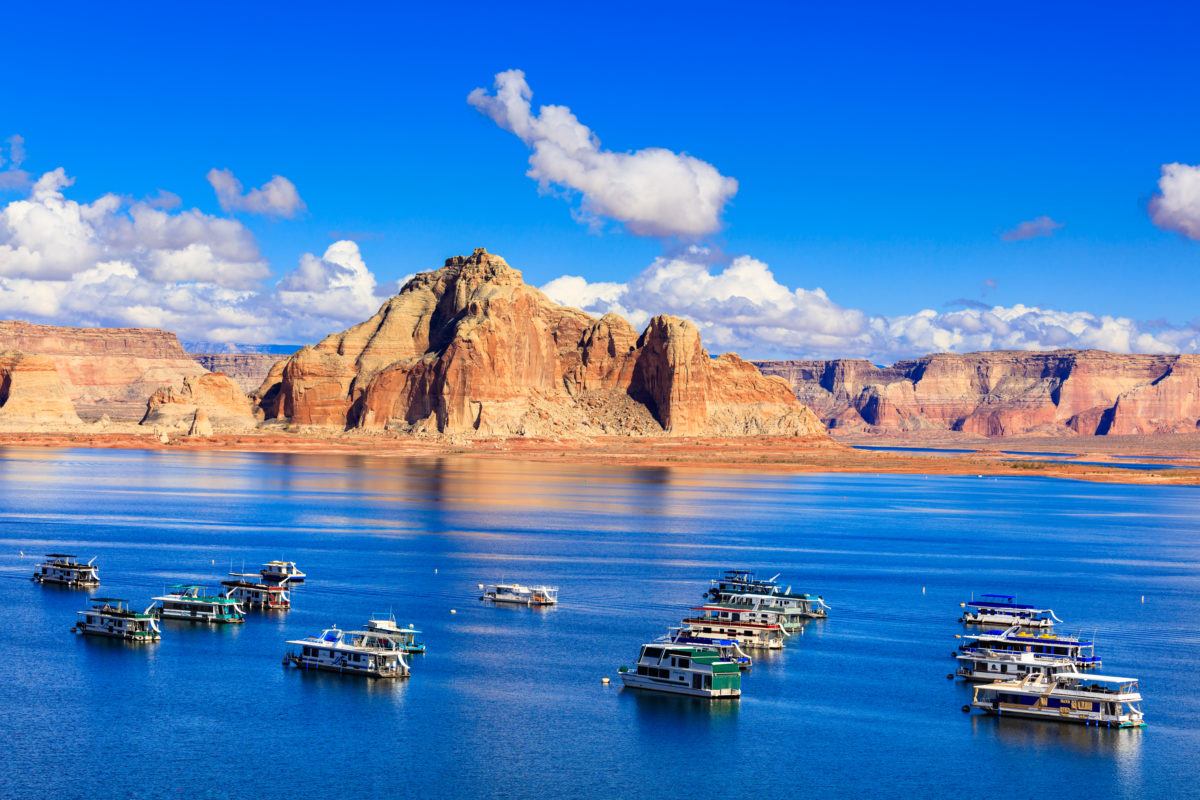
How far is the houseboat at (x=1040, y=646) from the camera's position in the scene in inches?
2623

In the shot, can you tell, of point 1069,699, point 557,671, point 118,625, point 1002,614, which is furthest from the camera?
point 1002,614

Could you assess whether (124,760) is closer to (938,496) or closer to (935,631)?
(935,631)

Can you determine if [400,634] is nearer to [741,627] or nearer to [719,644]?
[719,644]

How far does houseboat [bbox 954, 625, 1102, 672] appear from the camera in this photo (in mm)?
66625

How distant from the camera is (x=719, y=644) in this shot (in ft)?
221

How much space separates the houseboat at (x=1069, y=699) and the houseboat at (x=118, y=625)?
3938 cm

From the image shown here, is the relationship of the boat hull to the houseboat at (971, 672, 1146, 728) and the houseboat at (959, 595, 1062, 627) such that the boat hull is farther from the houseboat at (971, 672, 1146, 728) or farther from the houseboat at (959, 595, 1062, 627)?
the houseboat at (959, 595, 1062, 627)

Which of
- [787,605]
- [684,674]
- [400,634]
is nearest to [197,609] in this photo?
[400,634]

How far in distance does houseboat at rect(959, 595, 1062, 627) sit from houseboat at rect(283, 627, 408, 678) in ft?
109

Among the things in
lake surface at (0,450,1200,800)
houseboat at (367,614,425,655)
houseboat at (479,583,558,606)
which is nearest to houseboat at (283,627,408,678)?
houseboat at (367,614,425,655)

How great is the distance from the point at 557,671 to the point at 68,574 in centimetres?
3744

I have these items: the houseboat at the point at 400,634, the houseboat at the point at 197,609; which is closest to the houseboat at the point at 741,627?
the houseboat at the point at 400,634

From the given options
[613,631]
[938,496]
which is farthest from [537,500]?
[613,631]

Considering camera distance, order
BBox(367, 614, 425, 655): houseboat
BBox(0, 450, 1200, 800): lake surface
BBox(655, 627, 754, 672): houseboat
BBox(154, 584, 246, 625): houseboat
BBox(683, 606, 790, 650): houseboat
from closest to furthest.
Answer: BBox(0, 450, 1200, 800): lake surface < BBox(655, 627, 754, 672): houseboat < BBox(367, 614, 425, 655): houseboat < BBox(683, 606, 790, 650): houseboat < BBox(154, 584, 246, 625): houseboat
